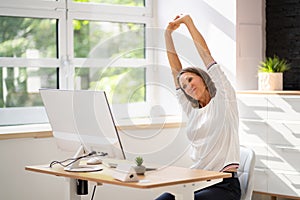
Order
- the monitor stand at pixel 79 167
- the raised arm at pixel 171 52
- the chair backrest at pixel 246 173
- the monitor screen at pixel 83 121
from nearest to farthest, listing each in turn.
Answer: the monitor screen at pixel 83 121 → the monitor stand at pixel 79 167 → the chair backrest at pixel 246 173 → the raised arm at pixel 171 52

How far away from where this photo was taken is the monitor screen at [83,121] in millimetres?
2969

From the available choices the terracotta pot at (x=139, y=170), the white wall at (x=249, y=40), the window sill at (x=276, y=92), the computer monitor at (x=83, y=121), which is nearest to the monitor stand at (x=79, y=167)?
the computer monitor at (x=83, y=121)

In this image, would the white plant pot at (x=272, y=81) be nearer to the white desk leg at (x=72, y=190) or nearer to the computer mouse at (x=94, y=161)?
the computer mouse at (x=94, y=161)

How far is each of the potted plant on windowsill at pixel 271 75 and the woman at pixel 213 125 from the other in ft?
3.62

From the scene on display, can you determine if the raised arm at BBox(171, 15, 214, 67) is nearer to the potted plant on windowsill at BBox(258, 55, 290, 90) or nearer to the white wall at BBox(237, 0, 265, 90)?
the potted plant on windowsill at BBox(258, 55, 290, 90)

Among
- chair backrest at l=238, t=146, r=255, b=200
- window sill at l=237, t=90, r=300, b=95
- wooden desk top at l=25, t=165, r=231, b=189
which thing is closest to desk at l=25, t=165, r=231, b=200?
wooden desk top at l=25, t=165, r=231, b=189

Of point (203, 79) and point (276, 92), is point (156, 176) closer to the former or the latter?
point (203, 79)

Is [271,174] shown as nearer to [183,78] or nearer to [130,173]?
[183,78]

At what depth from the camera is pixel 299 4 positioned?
4723 millimetres

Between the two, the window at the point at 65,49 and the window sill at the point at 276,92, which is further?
the window at the point at 65,49

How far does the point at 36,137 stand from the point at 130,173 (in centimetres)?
140

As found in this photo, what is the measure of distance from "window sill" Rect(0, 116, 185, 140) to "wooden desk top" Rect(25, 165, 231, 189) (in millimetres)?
777

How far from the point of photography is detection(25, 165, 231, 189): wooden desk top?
2.79 meters

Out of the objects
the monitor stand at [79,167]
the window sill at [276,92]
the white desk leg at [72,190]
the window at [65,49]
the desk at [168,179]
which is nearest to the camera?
the desk at [168,179]
